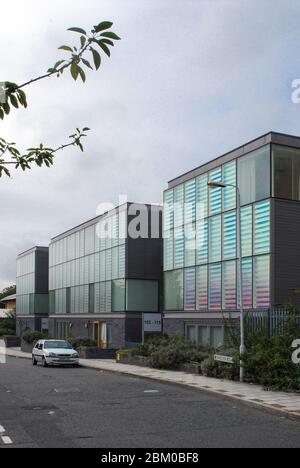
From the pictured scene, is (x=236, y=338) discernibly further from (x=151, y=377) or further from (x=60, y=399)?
(x=60, y=399)

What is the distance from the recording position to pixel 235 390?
58.5 ft

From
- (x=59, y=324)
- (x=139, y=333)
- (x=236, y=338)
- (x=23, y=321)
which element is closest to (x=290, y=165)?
(x=236, y=338)

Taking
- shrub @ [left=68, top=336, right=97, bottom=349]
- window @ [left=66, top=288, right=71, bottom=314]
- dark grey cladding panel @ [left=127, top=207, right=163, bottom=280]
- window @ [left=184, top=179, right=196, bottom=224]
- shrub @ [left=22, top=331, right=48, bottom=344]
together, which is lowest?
shrub @ [left=22, top=331, right=48, bottom=344]

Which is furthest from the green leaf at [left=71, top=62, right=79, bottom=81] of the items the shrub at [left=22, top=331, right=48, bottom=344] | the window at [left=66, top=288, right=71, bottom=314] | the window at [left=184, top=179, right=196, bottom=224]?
the window at [left=66, top=288, right=71, bottom=314]

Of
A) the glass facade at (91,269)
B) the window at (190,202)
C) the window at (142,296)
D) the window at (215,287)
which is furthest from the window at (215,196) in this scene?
the window at (142,296)

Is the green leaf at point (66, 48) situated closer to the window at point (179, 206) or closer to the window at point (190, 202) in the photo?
the window at point (190, 202)

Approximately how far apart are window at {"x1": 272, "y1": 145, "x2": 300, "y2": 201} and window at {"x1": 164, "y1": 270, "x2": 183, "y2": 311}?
8051 millimetres

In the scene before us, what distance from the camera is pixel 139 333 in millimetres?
38281

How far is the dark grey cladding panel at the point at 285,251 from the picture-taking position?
79.9 feet

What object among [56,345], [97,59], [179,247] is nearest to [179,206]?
[179,247]

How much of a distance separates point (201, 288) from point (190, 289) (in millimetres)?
1120

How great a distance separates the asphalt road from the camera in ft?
34.8

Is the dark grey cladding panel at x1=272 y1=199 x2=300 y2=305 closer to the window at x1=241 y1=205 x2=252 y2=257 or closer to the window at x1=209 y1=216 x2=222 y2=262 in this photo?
the window at x1=241 y1=205 x2=252 y2=257

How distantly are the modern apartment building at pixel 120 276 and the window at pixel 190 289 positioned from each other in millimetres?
3522
